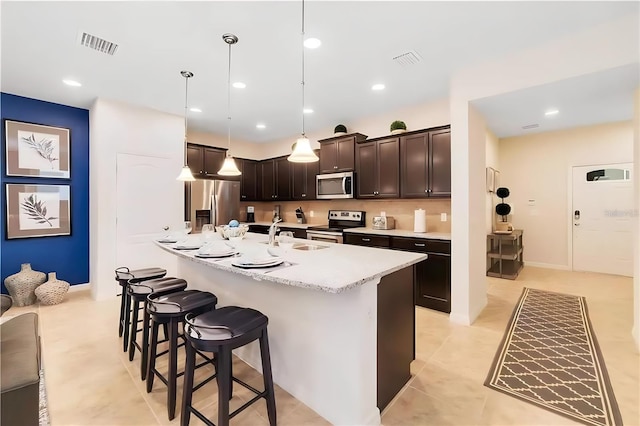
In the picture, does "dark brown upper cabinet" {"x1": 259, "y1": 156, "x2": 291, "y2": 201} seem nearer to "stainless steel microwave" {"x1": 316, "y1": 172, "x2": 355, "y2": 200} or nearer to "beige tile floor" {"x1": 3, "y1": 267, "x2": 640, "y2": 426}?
"stainless steel microwave" {"x1": 316, "y1": 172, "x2": 355, "y2": 200}

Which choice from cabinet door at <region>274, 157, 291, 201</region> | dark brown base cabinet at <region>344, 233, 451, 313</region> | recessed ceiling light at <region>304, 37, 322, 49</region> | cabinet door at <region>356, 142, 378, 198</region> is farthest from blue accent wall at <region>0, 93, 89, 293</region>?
dark brown base cabinet at <region>344, 233, 451, 313</region>

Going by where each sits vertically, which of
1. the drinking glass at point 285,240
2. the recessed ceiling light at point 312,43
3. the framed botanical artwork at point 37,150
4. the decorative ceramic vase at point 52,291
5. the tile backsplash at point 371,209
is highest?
the recessed ceiling light at point 312,43

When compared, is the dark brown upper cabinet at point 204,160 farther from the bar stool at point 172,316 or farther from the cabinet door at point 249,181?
the bar stool at point 172,316

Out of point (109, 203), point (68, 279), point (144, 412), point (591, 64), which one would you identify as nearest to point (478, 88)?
point (591, 64)

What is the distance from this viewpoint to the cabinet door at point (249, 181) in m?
6.40

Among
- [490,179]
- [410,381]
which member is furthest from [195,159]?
[490,179]

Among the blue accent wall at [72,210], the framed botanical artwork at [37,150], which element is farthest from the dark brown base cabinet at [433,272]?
the framed botanical artwork at [37,150]

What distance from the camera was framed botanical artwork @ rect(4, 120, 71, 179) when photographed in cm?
385

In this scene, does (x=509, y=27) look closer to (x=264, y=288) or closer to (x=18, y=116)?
(x=264, y=288)

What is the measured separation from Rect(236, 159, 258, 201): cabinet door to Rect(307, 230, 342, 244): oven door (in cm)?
211

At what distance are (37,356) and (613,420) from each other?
3517 mm

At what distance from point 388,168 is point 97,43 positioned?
12.1 feet

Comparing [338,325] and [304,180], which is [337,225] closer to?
[304,180]

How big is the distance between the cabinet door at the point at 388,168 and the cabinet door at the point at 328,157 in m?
0.86
